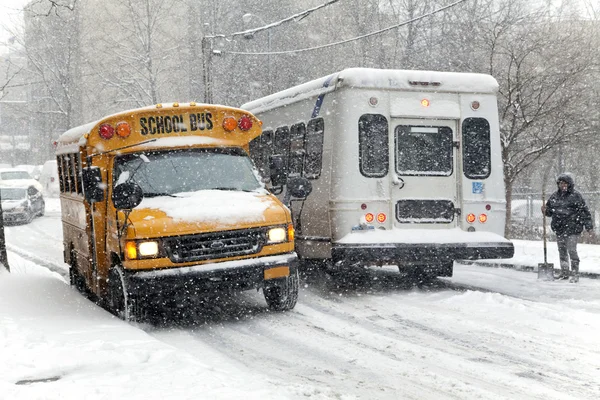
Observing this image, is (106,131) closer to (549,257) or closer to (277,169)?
(277,169)

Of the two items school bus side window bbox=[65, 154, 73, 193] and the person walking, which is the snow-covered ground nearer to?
the person walking

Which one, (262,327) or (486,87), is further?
(486,87)

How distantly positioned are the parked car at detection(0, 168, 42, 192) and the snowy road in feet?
69.0

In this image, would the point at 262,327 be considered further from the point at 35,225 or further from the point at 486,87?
the point at 35,225

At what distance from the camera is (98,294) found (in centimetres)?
1011

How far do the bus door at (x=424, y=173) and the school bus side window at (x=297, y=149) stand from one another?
1.82 metres

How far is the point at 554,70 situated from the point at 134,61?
1048 inches

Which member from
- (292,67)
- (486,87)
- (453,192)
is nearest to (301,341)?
(453,192)

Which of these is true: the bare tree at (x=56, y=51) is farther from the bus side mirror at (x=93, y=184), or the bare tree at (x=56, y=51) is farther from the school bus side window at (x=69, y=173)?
the bus side mirror at (x=93, y=184)

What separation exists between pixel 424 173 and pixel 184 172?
3.62m

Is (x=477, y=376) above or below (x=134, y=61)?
below

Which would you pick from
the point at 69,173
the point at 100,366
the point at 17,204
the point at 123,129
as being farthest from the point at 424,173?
the point at 17,204

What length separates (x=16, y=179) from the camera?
31.7m

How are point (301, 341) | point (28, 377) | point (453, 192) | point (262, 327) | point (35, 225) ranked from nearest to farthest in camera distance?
point (28, 377) → point (301, 341) → point (262, 327) → point (453, 192) → point (35, 225)
